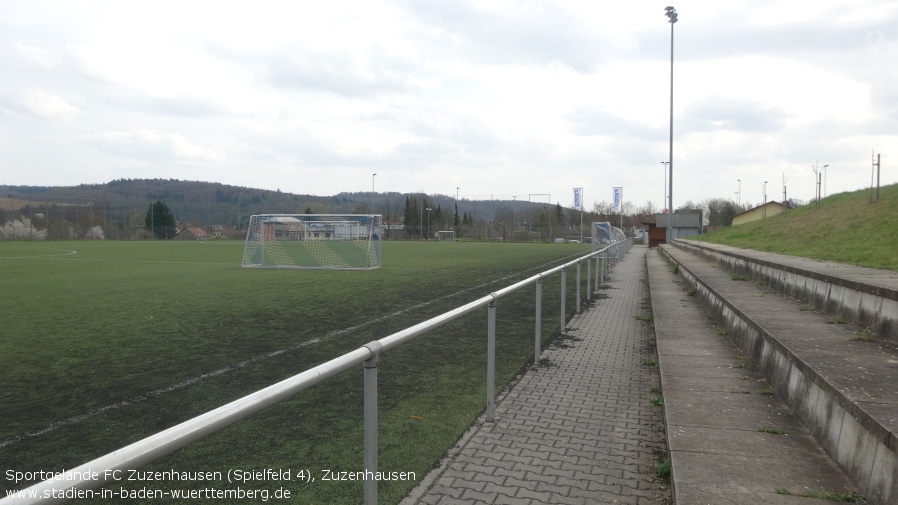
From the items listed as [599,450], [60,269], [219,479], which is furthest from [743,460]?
[60,269]

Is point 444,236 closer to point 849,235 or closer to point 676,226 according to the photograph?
point 676,226

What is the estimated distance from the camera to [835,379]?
328 cm

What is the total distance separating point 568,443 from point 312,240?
83.1ft

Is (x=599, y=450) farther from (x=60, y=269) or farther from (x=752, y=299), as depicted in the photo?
(x=60, y=269)

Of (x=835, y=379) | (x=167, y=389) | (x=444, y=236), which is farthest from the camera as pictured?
(x=444, y=236)

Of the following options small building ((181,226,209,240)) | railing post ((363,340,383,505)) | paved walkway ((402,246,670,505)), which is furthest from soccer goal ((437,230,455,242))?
railing post ((363,340,383,505))

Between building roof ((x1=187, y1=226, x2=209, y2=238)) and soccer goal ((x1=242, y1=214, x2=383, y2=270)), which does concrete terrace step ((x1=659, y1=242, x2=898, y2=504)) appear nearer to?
soccer goal ((x1=242, y1=214, x2=383, y2=270))

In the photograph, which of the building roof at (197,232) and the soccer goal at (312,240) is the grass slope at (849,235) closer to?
the soccer goal at (312,240)

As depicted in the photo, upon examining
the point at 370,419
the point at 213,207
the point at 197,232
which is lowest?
the point at 370,419

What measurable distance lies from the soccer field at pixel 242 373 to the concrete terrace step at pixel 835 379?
2.12 metres

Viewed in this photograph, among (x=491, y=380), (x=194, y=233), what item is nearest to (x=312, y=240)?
(x=491, y=380)

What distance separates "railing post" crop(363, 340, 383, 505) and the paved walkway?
559 millimetres

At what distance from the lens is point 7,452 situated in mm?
3949

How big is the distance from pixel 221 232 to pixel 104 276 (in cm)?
5102
